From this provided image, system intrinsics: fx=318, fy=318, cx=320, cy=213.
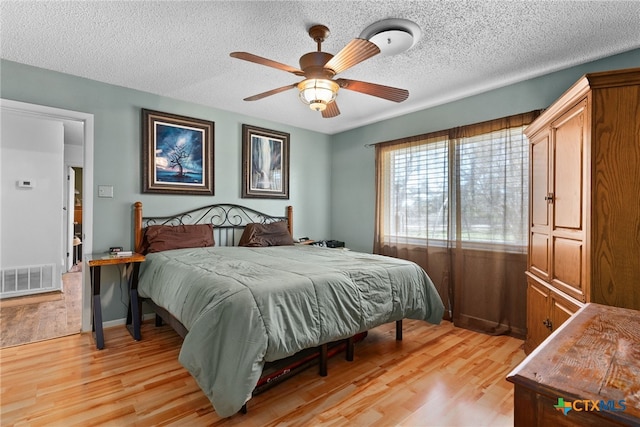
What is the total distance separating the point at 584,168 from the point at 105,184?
12.9ft

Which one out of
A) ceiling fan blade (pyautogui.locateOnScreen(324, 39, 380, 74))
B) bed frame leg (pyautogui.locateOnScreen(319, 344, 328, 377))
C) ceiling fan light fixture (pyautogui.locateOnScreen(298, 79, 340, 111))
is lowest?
bed frame leg (pyautogui.locateOnScreen(319, 344, 328, 377))

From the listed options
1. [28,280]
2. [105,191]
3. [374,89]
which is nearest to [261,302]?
Answer: [374,89]

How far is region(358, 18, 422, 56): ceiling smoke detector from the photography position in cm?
216

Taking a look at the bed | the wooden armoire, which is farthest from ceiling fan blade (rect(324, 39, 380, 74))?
the bed

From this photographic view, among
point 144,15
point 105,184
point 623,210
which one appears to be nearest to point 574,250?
point 623,210

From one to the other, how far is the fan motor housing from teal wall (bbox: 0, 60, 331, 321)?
7.25 feet

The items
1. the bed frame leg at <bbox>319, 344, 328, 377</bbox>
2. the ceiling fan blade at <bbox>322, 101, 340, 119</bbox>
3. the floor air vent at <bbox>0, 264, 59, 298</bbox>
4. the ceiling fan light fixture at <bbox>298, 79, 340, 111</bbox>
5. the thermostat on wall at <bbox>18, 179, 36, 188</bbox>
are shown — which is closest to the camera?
the ceiling fan light fixture at <bbox>298, 79, 340, 111</bbox>

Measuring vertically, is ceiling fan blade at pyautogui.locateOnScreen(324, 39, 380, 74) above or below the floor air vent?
above

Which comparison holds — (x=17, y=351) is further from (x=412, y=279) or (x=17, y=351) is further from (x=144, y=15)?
(x=412, y=279)

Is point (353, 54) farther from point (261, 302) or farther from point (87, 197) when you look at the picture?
point (87, 197)

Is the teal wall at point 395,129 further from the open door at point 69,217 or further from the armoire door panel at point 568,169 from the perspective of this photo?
the open door at point 69,217

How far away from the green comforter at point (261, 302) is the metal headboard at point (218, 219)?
1.88ft

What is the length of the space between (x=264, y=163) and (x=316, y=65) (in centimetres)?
247

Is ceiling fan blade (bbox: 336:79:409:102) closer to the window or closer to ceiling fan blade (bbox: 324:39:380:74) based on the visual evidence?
ceiling fan blade (bbox: 324:39:380:74)
